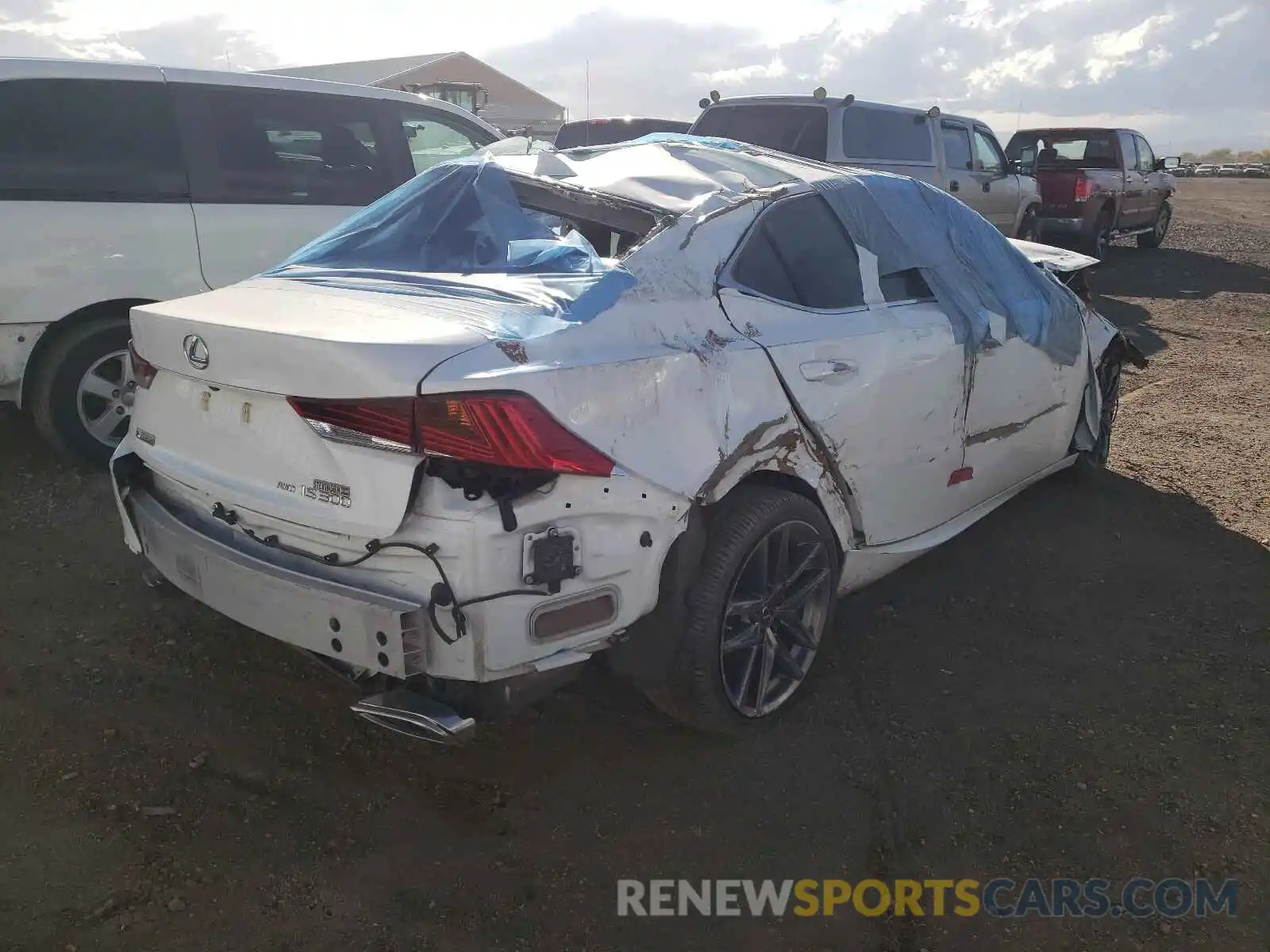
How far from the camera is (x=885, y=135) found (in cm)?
974

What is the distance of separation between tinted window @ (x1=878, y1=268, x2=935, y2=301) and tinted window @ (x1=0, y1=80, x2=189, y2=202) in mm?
3645

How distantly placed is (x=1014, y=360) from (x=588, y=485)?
2.52 meters

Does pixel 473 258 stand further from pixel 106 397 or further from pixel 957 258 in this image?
pixel 106 397

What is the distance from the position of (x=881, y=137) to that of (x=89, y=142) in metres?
7.12

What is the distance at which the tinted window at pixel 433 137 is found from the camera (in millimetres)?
6117

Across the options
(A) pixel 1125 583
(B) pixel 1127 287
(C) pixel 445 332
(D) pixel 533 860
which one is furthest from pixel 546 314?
(B) pixel 1127 287

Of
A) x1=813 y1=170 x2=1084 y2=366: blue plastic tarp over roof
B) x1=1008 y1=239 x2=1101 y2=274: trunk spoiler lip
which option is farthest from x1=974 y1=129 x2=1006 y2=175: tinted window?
x1=813 y1=170 x2=1084 y2=366: blue plastic tarp over roof

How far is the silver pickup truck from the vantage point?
912cm

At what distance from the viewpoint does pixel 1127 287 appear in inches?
527

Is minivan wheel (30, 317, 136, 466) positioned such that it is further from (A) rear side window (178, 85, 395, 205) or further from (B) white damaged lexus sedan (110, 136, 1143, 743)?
(B) white damaged lexus sedan (110, 136, 1143, 743)

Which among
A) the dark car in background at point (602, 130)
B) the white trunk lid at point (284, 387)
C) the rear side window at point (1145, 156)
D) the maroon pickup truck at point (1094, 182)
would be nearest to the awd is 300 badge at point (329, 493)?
the white trunk lid at point (284, 387)

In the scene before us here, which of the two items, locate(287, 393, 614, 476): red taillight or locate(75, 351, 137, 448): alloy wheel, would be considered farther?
locate(75, 351, 137, 448): alloy wheel

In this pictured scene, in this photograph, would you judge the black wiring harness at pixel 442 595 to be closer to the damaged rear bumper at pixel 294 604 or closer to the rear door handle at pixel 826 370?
the damaged rear bumper at pixel 294 604

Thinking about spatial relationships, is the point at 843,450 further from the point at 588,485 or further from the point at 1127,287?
the point at 1127,287
